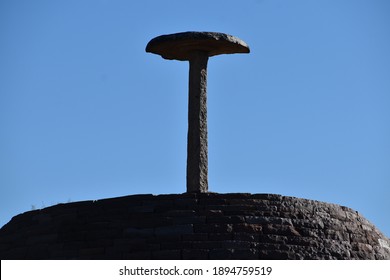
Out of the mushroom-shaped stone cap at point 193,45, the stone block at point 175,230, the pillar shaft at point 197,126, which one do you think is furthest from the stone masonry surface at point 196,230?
the mushroom-shaped stone cap at point 193,45

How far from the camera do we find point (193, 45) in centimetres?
1733

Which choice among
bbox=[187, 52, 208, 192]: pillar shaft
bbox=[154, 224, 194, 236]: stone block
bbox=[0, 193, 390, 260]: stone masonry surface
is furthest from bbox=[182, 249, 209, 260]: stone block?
bbox=[187, 52, 208, 192]: pillar shaft

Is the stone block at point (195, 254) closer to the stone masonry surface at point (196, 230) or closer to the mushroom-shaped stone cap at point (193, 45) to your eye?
the stone masonry surface at point (196, 230)

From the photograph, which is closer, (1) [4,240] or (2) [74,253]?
(2) [74,253]

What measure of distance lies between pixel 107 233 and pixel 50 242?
0.98 meters

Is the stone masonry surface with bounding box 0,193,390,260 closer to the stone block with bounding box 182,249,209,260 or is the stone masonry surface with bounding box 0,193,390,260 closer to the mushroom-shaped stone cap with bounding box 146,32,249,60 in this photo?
the stone block with bounding box 182,249,209,260

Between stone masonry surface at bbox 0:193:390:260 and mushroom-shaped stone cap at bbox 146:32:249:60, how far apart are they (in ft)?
10.1

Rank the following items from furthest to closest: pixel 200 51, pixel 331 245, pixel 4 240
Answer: pixel 200 51 < pixel 4 240 < pixel 331 245

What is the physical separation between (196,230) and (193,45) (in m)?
3.89

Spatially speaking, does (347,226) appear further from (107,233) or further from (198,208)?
(107,233)

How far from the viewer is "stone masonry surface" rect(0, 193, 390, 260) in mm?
14555

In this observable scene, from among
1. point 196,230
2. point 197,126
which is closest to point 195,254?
point 196,230
